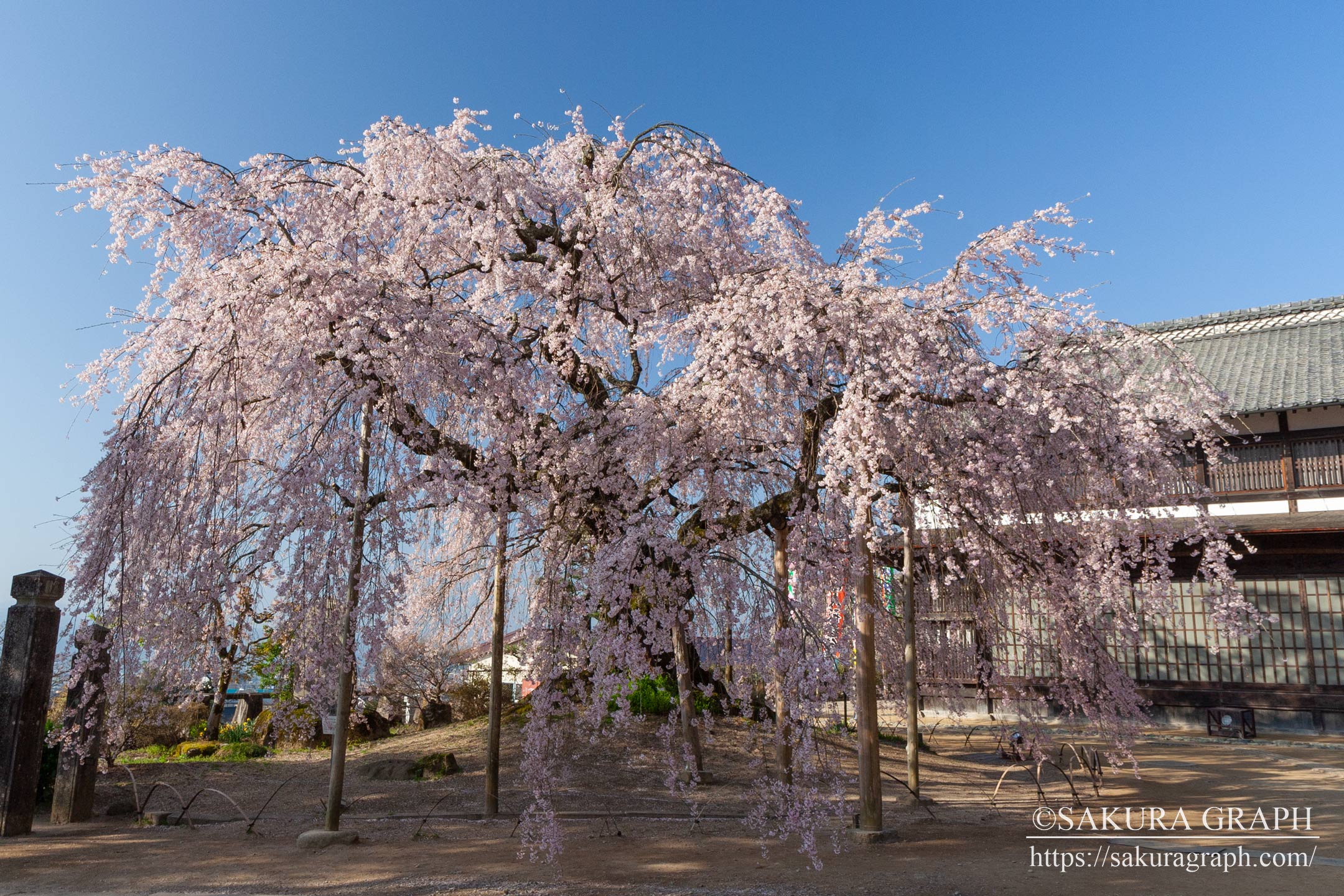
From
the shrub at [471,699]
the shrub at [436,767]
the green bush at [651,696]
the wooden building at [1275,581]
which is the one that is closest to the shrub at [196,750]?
the shrub at [471,699]

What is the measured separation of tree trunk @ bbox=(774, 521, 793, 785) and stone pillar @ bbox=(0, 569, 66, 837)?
24.5 feet

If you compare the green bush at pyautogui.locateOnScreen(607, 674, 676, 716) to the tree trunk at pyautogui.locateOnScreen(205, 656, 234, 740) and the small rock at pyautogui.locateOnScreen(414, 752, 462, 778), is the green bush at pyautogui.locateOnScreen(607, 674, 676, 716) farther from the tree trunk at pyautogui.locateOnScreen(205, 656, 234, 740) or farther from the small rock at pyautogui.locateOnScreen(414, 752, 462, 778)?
the tree trunk at pyautogui.locateOnScreen(205, 656, 234, 740)

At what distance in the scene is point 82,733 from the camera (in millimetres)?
9102

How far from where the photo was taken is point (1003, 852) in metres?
7.45

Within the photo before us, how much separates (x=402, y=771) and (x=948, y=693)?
12.8 meters

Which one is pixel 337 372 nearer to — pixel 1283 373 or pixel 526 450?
pixel 526 450

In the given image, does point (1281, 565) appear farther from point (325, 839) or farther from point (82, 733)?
point (82, 733)

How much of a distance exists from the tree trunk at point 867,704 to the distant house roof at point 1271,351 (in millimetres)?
12986

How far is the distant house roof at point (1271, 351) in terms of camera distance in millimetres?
16906

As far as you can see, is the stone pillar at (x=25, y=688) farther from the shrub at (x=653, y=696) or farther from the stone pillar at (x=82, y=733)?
the shrub at (x=653, y=696)

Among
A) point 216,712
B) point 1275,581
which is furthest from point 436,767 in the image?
point 1275,581

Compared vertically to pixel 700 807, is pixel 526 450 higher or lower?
higher

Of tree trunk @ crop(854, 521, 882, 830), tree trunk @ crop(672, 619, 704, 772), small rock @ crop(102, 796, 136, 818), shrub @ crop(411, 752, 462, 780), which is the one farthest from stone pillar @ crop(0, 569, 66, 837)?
tree trunk @ crop(854, 521, 882, 830)

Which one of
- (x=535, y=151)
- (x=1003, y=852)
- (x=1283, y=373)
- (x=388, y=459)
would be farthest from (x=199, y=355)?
(x=1283, y=373)
